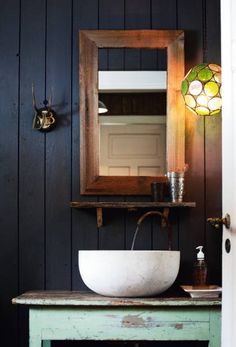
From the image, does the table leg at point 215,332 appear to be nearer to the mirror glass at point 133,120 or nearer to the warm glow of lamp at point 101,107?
the mirror glass at point 133,120

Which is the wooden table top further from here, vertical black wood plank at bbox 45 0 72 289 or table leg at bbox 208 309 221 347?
vertical black wood plank at bbox 45 0 72 289

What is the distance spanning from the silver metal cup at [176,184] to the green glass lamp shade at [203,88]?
0.33m

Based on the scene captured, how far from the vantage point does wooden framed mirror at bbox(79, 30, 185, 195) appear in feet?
10.7

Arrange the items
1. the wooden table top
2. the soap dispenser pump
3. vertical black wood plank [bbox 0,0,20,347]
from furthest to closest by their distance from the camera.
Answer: vertical black wood plank [bbox 0,0,20,347] → the soap dispenser pump → the wooden table top

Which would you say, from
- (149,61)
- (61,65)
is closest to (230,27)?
(149,61)

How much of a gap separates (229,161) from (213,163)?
3.14 ft

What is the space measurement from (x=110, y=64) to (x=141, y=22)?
11.3 inches

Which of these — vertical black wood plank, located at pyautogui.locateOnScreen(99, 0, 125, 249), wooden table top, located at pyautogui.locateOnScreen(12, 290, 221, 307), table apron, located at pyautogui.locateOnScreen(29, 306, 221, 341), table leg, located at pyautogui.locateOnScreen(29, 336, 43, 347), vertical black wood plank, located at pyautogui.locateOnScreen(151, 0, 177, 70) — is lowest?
table leg, located at pyautogui.locateOnScreen(29, 336, 43, 347)

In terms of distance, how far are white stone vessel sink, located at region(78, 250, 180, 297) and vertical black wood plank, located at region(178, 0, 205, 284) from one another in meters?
0.42

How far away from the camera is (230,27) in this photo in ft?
7.77

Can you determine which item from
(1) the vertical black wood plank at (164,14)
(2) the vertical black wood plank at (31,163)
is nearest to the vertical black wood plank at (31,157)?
(2) the vertical black wood plank at (31,163)

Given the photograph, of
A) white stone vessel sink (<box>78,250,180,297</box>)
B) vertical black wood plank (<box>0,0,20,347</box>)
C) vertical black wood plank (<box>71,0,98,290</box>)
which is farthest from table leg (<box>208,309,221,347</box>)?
vertical black wood plank (<box>0,0,20,347</box>)

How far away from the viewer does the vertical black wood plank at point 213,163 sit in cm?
323

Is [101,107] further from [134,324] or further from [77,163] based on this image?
[134,324]
